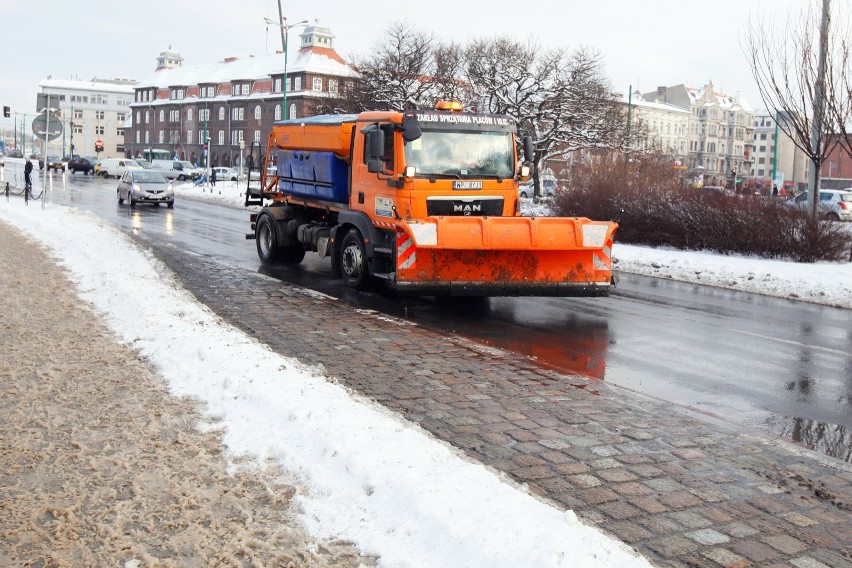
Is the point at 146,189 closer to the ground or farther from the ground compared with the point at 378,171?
closer to the ground

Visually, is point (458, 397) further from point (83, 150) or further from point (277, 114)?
point (83, 150)

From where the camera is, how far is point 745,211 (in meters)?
20.8

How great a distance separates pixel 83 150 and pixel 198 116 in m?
50.2

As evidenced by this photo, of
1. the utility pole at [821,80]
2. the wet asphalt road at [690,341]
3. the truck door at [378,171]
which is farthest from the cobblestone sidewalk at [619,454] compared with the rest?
the utility pole at [821,80]

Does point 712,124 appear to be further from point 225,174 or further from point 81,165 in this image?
point 81,165

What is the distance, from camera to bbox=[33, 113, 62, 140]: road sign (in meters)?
24.5

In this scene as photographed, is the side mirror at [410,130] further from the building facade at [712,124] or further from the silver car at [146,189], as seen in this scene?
the building facade at [712,124]

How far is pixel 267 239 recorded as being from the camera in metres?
17.1

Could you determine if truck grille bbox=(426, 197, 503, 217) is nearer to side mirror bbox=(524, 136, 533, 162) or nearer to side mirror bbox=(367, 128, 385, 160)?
side mirror bbox=(524, 136, 533, 162)

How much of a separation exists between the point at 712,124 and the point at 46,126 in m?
138

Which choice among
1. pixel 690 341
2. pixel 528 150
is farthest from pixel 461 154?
pixel 690 341

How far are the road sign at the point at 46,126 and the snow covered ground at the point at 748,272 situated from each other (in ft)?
51.2

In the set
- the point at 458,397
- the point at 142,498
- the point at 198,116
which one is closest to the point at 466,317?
the point at 458,397

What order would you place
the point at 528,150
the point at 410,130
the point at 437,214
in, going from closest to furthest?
the point at 410,130, the point at 437,214, the point at 528,150
